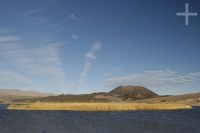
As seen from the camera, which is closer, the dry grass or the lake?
the lake

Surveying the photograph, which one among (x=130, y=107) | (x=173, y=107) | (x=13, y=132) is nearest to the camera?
(x=13, y=132)

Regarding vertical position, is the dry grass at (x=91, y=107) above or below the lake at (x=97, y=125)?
above

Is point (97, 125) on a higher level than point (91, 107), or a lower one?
lower

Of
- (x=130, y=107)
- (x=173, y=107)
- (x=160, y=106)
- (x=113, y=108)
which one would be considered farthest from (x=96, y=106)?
(x=173, y=107)

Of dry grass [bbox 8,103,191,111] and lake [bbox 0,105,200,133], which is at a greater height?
dry grass [bbox 8,103,191,111]

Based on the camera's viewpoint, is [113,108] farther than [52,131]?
Yes

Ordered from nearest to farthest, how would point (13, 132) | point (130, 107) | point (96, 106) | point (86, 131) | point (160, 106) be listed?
1. point (13, 132)
2. point (86, 131)
3. point (96, 106)
4. point (130, 107)
5. point (160, 106)

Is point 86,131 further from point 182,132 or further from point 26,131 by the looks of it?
point 182,132

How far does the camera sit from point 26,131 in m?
42.2

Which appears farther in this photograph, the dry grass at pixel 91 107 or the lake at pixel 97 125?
the dry grass at pixel 91 107

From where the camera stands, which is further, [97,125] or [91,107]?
[91,107]

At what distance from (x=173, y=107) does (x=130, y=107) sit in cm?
2894

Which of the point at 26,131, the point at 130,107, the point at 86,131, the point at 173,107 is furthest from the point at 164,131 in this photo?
the point at 173,107

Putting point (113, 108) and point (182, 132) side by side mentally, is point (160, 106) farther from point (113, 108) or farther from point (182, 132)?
point (182, 132)
